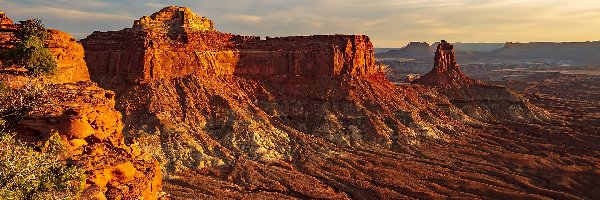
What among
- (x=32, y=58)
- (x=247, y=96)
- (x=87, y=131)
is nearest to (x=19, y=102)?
(x=87, y=131)

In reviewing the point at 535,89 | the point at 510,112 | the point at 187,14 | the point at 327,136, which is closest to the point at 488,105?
the point at 510,112

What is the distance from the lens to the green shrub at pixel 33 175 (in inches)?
665

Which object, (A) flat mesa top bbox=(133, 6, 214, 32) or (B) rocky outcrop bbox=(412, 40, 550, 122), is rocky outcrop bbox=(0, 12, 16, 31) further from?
(B) rocky outcrop bbox=(412, 40, 550, 122)

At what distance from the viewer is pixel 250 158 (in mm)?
56375

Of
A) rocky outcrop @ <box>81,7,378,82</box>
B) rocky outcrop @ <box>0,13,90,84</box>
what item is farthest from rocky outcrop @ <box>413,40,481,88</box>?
rocky outcrop @ <box>0,13,90,84</box>

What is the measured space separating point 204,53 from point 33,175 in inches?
2030

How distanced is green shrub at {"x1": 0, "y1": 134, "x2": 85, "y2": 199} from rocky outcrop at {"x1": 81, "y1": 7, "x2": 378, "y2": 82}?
4398 cm

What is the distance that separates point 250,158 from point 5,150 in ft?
129

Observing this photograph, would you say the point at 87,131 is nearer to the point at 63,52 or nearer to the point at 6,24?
the point at 63,52

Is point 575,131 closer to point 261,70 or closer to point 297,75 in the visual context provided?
point 297,75

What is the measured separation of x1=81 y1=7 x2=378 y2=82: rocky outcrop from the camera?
61938 millimetres

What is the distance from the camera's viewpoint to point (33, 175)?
17344 millimetres

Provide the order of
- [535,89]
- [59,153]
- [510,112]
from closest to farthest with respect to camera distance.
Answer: [59,153] < [510,112] < [535,89]

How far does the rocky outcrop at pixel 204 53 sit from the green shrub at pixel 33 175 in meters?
44.0
